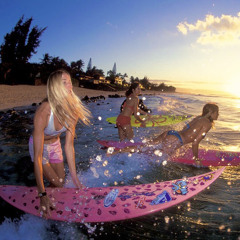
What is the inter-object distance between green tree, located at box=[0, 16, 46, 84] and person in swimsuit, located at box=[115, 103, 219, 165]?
26.6 m

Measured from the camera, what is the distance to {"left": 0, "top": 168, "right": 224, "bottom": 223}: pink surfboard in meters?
3.31

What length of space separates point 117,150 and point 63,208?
3.16m

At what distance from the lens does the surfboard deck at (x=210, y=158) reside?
20.2 ft

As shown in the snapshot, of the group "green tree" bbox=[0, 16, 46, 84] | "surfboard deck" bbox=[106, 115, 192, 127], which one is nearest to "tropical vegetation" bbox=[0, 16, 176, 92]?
"green tree" bbox=[0, 16, 46, 84]

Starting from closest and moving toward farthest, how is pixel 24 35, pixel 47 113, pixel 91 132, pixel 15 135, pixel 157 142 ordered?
pixel 47 113 < pixel 157 142 < pixel 15 135 < pixel 91 132 < pixel 24 35

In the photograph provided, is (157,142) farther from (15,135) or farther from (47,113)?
(15,135)

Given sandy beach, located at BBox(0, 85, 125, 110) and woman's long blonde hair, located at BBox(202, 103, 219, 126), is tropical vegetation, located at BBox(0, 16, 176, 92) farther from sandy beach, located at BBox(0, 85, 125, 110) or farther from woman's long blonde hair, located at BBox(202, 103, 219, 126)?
woman's long blonde hair, located at BBox(202, 103, 219, 126)

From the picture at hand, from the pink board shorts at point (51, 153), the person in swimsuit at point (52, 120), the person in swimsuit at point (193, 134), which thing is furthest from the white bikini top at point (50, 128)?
the person in swimsuit at point (193, 134)

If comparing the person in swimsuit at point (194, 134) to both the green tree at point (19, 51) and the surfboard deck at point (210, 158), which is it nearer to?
the surfboard deck at point (210, 158)

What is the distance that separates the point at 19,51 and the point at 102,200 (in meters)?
33.6

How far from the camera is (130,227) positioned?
10.8 feet

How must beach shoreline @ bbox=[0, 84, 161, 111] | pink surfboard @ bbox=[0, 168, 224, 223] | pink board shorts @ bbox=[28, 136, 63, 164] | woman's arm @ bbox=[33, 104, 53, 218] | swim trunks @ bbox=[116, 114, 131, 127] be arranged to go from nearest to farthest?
woman's arm @ bbox=[33, 104, 53, 218], pink surfboard @ bbox=[0, 168, 224, 223], pink board shorts @ bbox=[28, 136, 63, 164], swim trunks @ bbox=[116, 114, 131, 127], beach shoreline @ bbox=[0, 84, 161, 111]

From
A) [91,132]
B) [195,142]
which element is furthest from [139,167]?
[91,132]

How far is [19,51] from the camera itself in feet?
104
